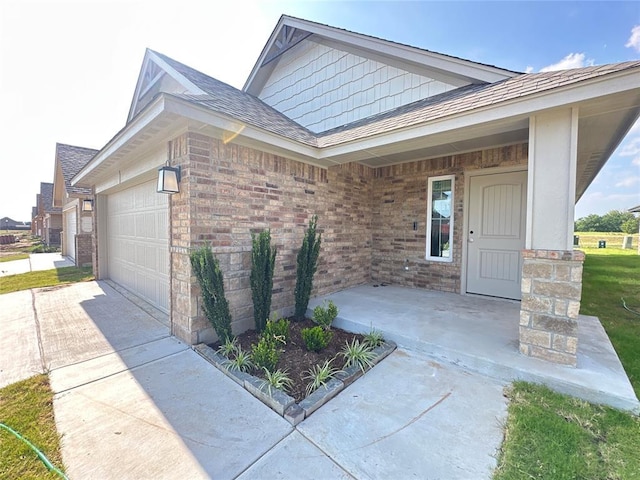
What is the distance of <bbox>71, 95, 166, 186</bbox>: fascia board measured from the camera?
10.7ft

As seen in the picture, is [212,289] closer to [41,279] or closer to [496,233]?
[496,233]

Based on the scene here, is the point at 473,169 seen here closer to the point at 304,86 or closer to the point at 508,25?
the point at 508,25

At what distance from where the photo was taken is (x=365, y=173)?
673 cm

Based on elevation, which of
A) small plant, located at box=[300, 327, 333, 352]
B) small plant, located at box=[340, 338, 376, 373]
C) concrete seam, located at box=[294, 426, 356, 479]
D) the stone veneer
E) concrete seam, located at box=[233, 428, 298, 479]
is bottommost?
concrete seam, located at box=[233, 428, 298, 479]

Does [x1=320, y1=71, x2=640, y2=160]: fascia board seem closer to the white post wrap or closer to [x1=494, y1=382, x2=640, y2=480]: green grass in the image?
the white post wrap

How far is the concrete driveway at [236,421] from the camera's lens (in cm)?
192

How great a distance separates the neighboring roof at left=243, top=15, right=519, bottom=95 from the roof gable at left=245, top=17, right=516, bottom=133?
0.01 meters

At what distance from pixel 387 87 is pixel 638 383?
5.86m

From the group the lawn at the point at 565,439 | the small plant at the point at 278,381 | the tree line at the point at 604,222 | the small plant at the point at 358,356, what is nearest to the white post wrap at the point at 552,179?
the lawn at the point at 565,439

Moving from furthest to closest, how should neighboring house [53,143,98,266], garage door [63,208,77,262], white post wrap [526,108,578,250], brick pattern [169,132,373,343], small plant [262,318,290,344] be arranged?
garage door [63,208,77,262] → neighboring house [53,143,98,266] → brick pattern [169,132,373,343] → small plant [262,318,290,344] → white post wrap [526,108,578,250]

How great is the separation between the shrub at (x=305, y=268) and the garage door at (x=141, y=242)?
214cm

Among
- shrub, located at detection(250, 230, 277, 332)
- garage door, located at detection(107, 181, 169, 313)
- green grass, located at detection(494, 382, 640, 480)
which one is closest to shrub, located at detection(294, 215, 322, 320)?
shrub, located at detection(250, 230, 277, 332)

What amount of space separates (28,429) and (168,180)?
271 cm

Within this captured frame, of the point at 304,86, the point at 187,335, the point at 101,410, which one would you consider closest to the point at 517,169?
the point at 304,86
